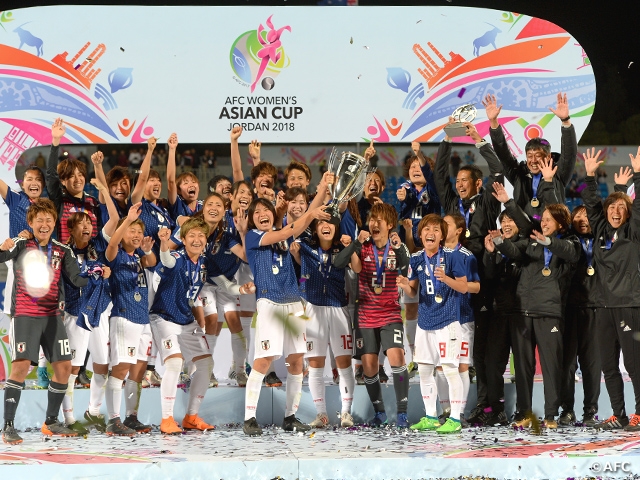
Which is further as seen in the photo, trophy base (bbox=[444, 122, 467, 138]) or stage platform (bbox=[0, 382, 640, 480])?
trophy base (bbox=[444, 122, 467, 138])

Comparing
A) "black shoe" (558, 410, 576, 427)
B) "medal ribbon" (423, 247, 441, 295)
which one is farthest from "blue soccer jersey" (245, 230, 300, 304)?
"black shoe" (558, 410, 576, 427)

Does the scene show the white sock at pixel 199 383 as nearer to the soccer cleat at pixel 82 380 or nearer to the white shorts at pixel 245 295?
the white shorts at pixel 245 295

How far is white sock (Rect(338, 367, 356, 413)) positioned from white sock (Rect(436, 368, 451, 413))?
2.19ft

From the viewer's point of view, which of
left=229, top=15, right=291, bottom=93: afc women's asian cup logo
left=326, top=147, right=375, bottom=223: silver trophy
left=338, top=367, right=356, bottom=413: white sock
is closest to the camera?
left=326, top=147, right=375, bottom=223: silver trophy

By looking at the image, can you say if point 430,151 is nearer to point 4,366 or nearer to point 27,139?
point 27,139

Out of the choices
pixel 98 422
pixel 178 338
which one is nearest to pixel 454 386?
pixel 178 338

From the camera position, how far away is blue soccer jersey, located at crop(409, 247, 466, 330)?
266 inches

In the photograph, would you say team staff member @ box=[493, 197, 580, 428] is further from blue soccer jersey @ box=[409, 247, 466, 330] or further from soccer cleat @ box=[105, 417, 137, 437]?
soccer cleat @ box=[105, 417, 137, 437]

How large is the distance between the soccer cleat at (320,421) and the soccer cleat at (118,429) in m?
1.34

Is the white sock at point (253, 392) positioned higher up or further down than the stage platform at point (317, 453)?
higher up

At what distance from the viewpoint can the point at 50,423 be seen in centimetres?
659

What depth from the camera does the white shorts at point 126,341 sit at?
6582 mm

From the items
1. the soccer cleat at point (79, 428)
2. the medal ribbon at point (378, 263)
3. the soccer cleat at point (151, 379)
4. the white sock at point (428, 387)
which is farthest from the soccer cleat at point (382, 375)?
the soccer cleat at point (79, 428)

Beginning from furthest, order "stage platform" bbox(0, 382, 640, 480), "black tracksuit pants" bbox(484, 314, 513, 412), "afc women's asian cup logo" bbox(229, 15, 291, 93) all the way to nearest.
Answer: "afc women's asian cup logo" bbox(229, 15, 291, 93) < "black tracksuit pants" bbox(484, 314, 513, 412) < "stage platform" bbox(0, 382, 640, 480)
